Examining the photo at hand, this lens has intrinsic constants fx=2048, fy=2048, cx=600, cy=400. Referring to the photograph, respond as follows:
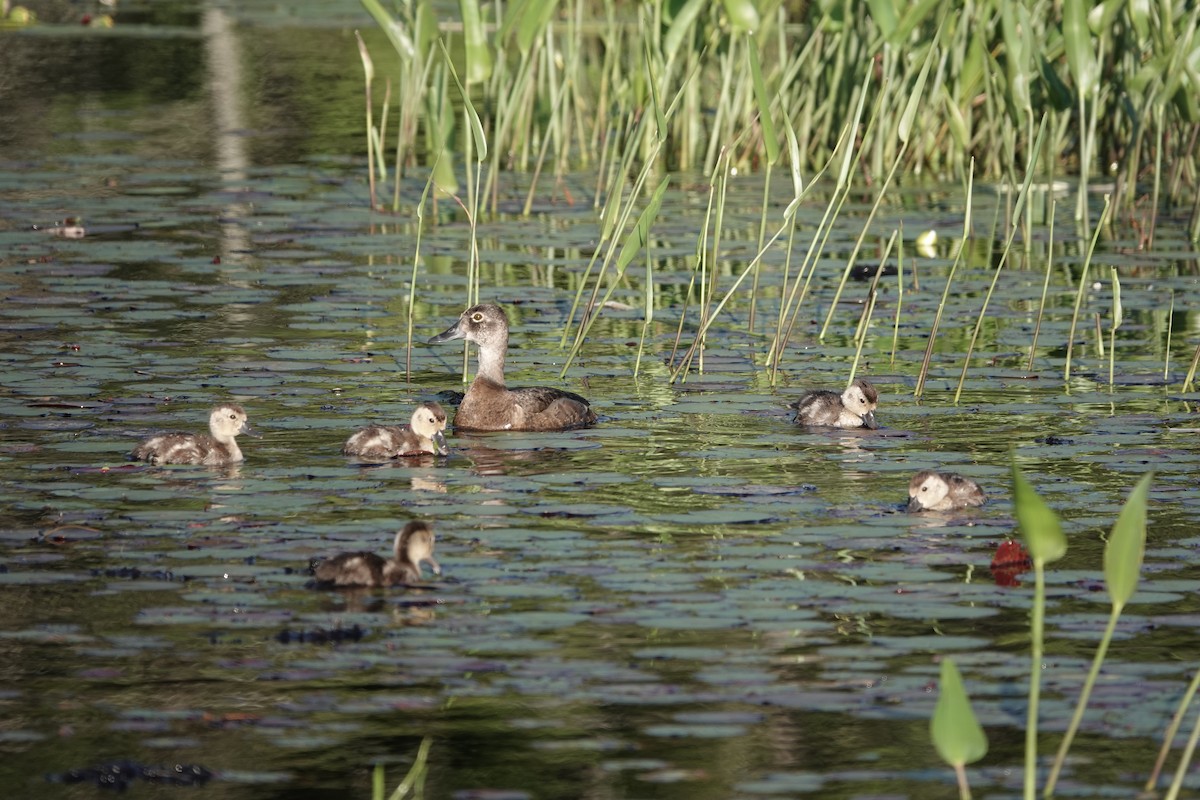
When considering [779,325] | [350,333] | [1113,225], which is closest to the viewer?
[779,325]

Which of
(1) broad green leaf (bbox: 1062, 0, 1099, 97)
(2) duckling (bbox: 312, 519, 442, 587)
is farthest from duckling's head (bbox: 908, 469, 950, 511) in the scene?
(1) broad green leaf (bbox: 1062, 0, 1099, 97)

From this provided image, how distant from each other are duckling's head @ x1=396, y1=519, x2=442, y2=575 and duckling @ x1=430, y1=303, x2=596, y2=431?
2.54 metres

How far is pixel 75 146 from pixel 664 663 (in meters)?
14.1

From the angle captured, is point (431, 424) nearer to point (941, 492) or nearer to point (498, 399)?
point (498, 399)

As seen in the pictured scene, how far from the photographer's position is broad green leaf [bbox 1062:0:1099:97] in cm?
1260

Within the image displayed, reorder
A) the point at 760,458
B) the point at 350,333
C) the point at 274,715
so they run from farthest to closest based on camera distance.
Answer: the point at 350,333, the point at 760,458, the point at 274,715

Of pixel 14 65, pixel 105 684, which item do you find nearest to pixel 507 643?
pixel 105 684

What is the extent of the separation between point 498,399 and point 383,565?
2.93 metres

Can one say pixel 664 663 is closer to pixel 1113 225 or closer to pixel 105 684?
pixel 105 684

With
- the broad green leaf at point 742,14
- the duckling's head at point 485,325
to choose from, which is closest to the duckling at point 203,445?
the duckling's head at point 485,325

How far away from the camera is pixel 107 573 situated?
6.57m

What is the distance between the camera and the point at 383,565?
640 centimetres

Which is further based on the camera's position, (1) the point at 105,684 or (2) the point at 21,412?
(2) the point at 21,412

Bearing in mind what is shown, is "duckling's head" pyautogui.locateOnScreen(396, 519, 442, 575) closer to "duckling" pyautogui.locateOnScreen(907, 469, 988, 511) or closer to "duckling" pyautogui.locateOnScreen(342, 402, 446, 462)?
"duckling" pyautogui.locateOnScreen(342, 402, 446, 462)
